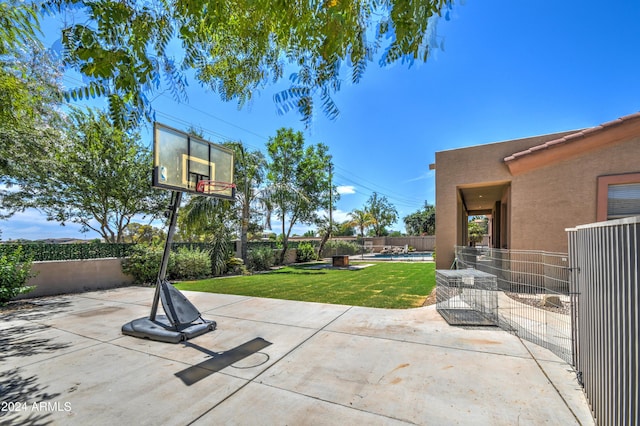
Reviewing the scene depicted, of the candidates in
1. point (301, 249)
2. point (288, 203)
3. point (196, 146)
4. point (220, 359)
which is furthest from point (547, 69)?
point (301, 249)

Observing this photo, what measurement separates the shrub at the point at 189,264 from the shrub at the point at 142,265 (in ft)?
2.57

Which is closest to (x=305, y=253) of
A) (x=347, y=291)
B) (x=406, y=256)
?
(x=406, y=256)

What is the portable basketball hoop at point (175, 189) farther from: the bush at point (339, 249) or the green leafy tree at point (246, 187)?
the bush at point (339, 249)

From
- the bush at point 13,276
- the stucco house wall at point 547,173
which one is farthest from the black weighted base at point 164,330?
the stucco house wall at point 547,173

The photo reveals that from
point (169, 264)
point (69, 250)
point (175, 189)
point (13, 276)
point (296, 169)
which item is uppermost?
point (296, 169)

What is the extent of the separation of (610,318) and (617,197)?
25.1ft

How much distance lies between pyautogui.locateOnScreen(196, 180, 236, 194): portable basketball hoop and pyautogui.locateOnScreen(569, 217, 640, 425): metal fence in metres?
5.70

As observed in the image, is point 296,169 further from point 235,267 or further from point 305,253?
point 235,267

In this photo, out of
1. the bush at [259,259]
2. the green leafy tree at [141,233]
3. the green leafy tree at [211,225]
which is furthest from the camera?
the green leafy tree at [141,233]

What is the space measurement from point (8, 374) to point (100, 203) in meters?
12.2

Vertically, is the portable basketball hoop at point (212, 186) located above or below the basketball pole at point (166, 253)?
above

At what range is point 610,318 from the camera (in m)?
2.13

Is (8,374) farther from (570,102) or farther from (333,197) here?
(333,197)

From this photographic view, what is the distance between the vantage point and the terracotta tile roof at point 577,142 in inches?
273
